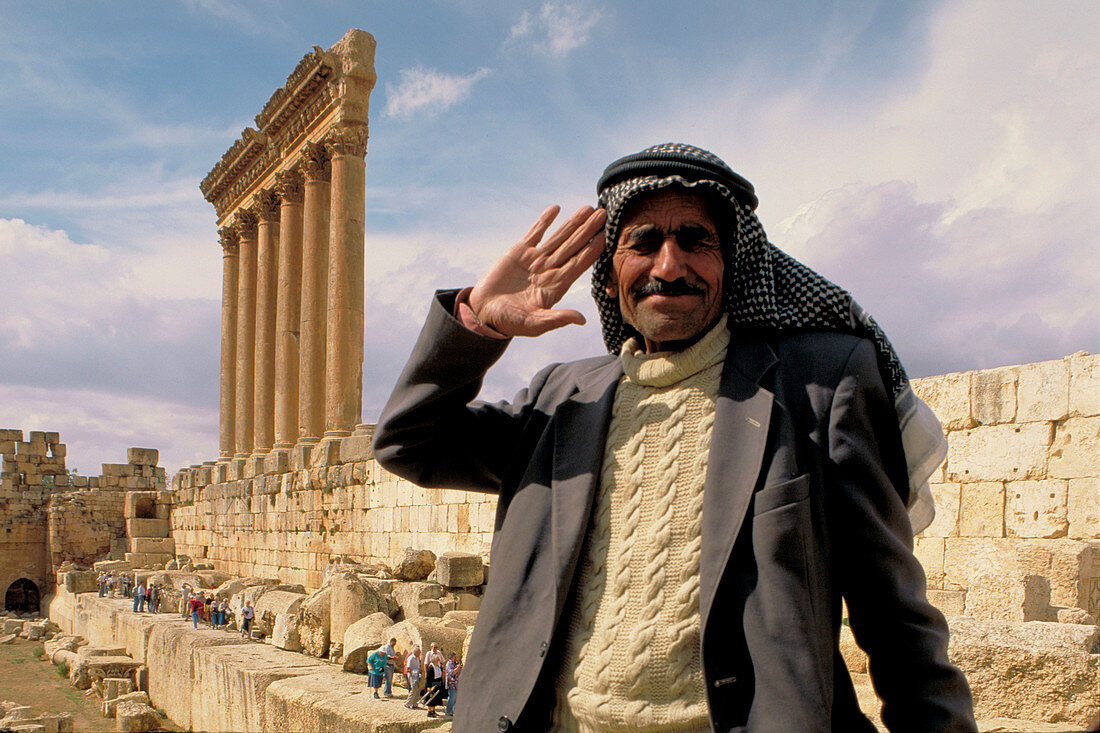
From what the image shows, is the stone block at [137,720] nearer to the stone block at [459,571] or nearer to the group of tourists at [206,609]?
the group of tourists at [206,609]

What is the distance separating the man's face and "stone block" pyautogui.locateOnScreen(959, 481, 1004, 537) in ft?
20.5

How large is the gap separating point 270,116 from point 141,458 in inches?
721

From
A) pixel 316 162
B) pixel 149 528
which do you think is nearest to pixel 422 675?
pixel 316 162

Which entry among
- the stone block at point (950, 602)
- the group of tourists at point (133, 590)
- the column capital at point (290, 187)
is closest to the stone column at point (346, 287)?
the column capital at point (290, 187)

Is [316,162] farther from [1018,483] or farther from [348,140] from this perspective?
[1018,483]

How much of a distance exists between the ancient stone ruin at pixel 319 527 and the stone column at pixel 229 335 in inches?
2.8

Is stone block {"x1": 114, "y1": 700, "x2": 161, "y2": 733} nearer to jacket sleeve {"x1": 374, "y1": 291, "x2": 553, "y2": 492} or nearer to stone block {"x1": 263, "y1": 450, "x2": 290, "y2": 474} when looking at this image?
stone block {"x1": 263, "y1": 450, "x2": 290, "y2": 474}

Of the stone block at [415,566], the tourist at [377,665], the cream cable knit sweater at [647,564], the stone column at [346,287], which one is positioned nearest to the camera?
the cream cable knit sweater at [647,564]

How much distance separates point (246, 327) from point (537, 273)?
2715 centimetres

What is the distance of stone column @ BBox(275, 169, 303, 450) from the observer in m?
23.3

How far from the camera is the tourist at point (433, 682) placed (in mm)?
6152

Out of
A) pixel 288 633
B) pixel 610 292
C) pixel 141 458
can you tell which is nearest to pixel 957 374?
pixel 610 292

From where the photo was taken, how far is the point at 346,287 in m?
19.3

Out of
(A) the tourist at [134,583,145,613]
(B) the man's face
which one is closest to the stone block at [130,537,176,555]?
(A) the tourist at [134,583,145,613]
